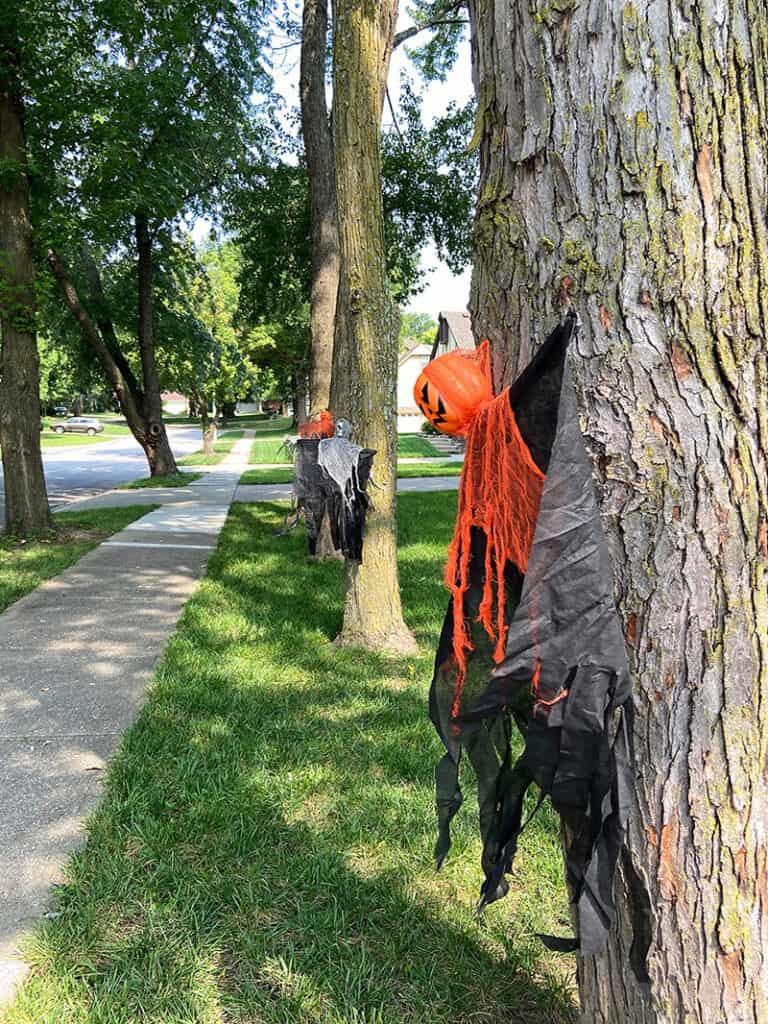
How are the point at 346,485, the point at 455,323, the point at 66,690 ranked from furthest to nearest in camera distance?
the point at 455,323 → the point at 346,485 → the point at 66,690

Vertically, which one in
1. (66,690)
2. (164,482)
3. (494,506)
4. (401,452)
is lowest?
(66,690)

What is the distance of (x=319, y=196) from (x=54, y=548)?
504 centimetres

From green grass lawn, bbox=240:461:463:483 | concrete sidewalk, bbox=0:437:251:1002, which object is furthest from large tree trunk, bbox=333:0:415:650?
green grass lawn, bbox=240:461:463:483

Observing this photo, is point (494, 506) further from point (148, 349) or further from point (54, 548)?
point (148, 349)

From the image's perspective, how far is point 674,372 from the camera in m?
1.22

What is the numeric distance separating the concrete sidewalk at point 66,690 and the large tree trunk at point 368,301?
1567 millimetres

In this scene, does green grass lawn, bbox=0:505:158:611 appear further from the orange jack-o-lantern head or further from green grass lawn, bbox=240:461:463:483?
the orange jack-o-lantern head

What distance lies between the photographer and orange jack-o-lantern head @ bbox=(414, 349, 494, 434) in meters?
1.43

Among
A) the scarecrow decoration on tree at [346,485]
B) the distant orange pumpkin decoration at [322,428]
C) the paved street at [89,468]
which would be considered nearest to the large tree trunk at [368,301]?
the scarecrow decoration on tree at [346,485]

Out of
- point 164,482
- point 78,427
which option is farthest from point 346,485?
point 78,427

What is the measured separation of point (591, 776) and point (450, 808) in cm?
Answer: 43

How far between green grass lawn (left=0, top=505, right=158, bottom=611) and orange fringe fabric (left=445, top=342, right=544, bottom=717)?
5680 millimetres

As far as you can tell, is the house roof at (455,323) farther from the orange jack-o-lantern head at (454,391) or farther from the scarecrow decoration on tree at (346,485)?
the orange jack-o-lantern head at (454,391)

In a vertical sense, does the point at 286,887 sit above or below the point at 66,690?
below
